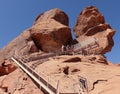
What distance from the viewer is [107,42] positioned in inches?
1478

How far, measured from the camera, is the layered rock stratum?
19.1m

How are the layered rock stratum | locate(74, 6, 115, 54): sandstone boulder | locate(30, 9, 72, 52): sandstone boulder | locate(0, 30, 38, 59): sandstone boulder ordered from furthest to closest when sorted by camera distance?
locate(30, 9, 72, 52): sandstone boulder
locate(74, 6, 115, 54): sandstone boulder
locate(0, 30, 38, 59): sandstone boulder
the layered rock stratum

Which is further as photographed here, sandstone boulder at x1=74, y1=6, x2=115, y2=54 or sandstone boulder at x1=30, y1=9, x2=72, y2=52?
sandstone boulder at x1=30, y1=9, x2=72, y2=52

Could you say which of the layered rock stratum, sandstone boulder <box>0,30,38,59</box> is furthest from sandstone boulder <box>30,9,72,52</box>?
sandstone boulder <box>0,30,38,59</box>

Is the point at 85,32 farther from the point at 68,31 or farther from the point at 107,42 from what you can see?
the point at 107,42

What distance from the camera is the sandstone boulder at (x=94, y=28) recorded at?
3800 centimetres

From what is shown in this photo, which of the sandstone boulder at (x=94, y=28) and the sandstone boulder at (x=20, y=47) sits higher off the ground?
the sandstone boulder at (x=94, y=28)

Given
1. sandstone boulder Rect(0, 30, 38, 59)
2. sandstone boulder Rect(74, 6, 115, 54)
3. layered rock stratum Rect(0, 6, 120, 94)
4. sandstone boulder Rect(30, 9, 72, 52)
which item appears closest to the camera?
layered rock stratum Rect(0, 6, 120, 94)

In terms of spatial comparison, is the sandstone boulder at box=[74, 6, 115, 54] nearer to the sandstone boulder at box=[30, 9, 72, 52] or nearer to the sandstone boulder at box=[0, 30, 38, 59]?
the sandstone boulder at box=[30, 9, 72, 52]

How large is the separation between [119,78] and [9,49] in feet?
84.0

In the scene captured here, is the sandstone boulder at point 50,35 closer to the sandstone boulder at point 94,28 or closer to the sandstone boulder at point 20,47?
the sandstone boulder at point 20,47

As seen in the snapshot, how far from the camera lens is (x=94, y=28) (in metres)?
42.3

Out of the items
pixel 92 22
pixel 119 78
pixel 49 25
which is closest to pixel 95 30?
pixel 92 22

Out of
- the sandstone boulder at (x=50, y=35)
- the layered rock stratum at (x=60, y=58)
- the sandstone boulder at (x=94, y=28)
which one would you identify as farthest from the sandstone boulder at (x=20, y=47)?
the sandstone boulder at (x=94, y=28)
